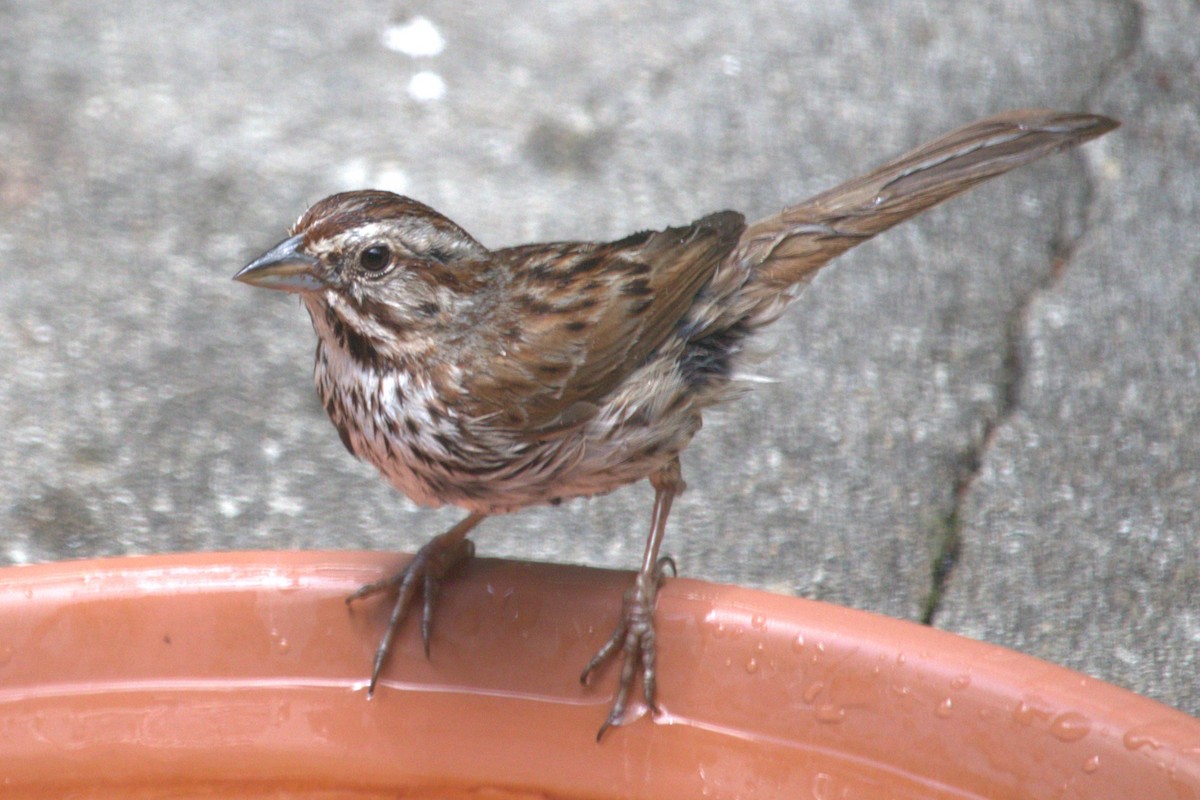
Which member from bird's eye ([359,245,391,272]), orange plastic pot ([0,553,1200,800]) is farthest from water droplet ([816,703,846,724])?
bird's eye ([359,245,391,272])

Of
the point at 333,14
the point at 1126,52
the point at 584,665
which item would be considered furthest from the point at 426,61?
the point at 584,665


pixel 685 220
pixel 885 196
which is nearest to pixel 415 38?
pixel 685 220

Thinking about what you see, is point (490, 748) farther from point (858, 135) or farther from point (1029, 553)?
point (858, 135)

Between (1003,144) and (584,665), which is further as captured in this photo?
(1003,144)

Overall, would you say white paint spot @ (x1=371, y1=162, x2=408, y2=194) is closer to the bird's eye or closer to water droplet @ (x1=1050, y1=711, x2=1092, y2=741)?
the bird's eye

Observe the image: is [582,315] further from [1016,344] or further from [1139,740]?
[1016,344]

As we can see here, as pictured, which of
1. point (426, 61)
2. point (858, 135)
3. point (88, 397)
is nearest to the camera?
point (88, 397)
